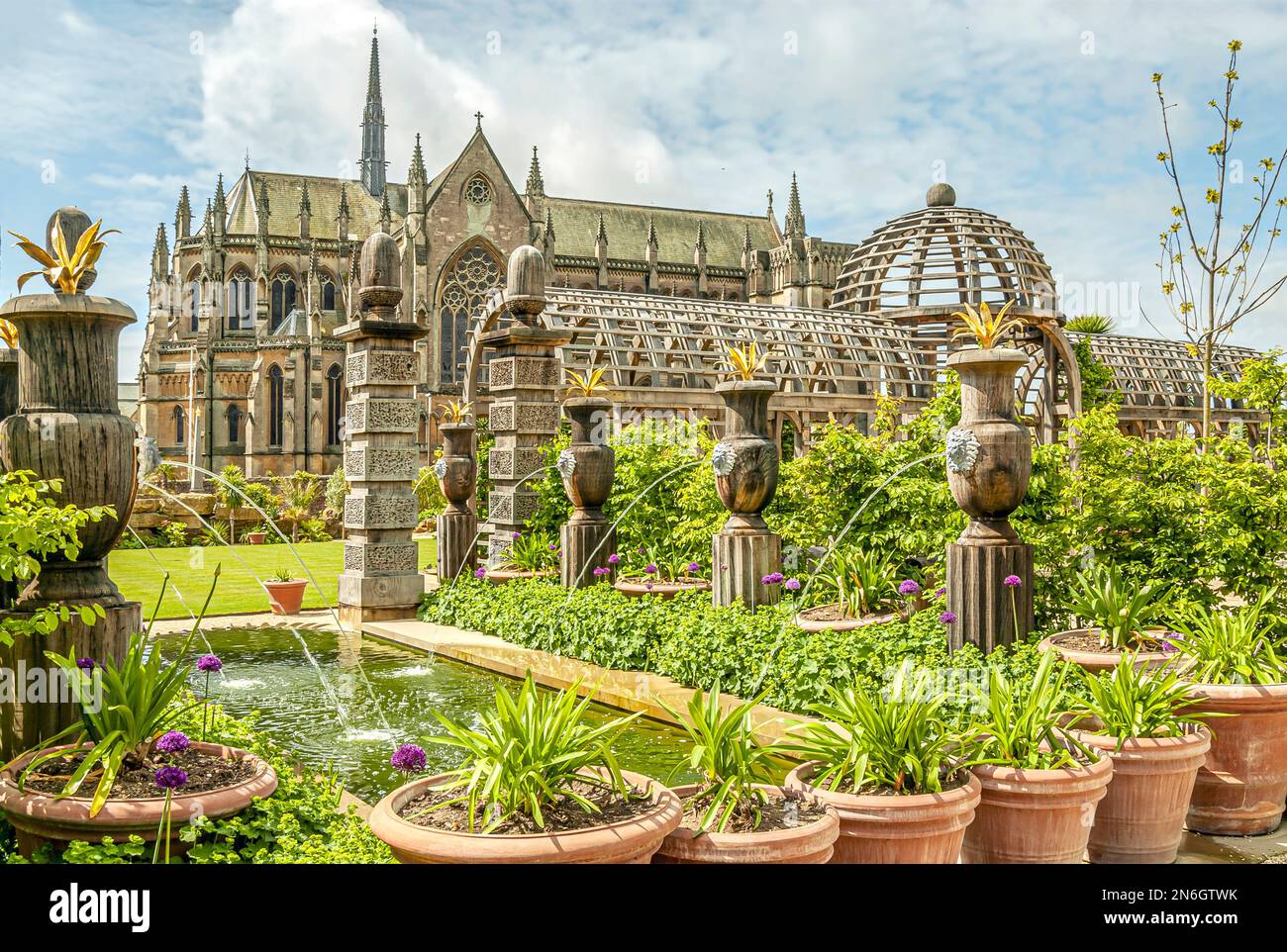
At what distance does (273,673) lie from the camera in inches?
386

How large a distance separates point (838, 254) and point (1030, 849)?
70.5 metres

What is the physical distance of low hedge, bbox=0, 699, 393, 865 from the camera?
368cm

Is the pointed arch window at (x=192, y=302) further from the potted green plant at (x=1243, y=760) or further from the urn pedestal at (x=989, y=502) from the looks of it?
the potted green plant at (x=1243, y=760)

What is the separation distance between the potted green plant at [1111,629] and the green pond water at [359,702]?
8.21ft

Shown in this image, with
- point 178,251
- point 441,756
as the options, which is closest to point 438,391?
point 178,251

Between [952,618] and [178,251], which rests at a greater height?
[178,251]

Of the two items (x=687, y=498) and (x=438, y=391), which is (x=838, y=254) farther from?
(x=687, y=498)

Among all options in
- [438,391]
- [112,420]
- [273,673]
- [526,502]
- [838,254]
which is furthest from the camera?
[838,254]

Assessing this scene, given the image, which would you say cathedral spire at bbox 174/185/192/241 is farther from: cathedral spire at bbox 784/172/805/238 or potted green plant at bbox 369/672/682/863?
potted green plant at bbox 369/672/682/863

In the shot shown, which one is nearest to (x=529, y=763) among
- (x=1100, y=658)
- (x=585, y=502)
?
(x=1100, y=658)

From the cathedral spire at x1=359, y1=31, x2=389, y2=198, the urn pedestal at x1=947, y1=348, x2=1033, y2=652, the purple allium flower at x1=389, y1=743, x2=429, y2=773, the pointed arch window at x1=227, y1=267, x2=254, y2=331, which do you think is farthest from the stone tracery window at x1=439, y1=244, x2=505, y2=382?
the purple allium flower at x1=389, y1=743, x2=429, y2=773

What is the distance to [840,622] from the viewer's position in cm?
830

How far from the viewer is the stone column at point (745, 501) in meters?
9.23

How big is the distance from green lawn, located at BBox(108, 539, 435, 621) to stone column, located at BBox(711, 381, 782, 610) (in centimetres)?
533
